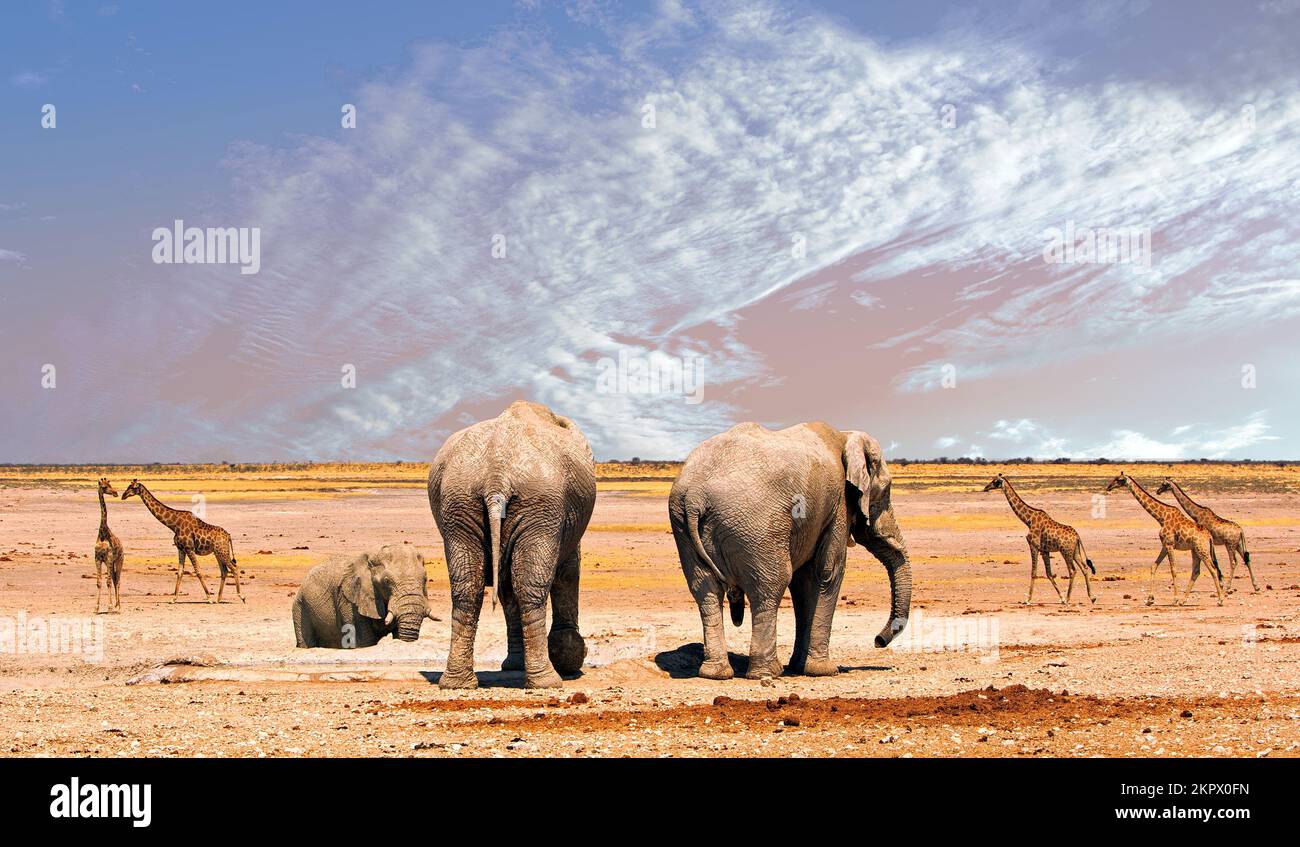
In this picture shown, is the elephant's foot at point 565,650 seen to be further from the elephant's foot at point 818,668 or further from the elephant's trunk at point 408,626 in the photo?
the elephant's trunk at point 408,626

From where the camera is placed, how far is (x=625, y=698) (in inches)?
524

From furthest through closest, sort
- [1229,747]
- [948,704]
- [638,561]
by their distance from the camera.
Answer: [638,561] < [948,704] < [1229,747]

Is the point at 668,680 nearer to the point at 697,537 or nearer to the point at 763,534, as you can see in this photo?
the point at 697,537

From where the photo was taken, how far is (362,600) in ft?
59.3

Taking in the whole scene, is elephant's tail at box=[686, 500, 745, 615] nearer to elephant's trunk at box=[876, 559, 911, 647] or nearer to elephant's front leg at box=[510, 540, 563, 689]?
elephant's front leg at box=[510, 540, 563, 689]

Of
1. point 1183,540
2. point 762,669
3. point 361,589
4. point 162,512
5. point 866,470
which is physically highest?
point 866,470

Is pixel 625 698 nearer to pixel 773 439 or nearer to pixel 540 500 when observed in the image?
pixel 540 500

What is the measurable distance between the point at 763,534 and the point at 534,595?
9.49 feet

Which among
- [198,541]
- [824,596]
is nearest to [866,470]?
[824,596]

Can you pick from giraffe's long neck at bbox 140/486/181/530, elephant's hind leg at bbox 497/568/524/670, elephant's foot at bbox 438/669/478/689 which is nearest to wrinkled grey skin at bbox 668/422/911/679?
elephant's hind leg at bbox 497/568/524/670

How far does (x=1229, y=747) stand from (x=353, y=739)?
7.44 m

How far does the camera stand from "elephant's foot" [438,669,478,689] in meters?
14.0

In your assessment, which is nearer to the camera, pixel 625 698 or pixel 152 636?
pixel 625 698

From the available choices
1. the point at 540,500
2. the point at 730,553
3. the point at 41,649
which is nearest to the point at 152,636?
the point at 41,649
